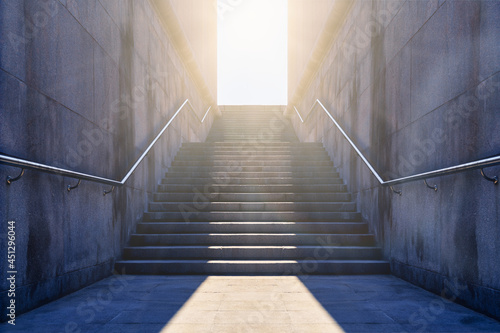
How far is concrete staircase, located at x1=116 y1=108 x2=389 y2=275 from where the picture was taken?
4.94m

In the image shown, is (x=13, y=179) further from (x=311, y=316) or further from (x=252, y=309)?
(x=311, y=316)

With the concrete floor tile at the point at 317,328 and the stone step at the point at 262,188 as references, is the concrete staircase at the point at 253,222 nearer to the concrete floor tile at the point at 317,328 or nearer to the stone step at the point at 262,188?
the stone step at the point at 262,188

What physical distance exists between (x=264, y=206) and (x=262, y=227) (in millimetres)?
634

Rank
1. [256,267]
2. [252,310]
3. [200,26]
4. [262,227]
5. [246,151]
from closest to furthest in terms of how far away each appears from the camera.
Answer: [252,310]
[256,267]
[262,227]
[246,151]
[200,26]

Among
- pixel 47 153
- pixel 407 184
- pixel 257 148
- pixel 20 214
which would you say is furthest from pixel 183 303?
pixel 257 148

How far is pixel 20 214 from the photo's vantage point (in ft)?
9.87

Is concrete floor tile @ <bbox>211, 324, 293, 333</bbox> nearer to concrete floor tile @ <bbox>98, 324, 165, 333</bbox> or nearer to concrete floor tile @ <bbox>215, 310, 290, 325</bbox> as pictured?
concrete floor tile @ <bbox>215, 310, 290, 325</bbox>

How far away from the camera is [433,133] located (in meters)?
3.87

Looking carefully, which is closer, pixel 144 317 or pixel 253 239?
pixel 144 317

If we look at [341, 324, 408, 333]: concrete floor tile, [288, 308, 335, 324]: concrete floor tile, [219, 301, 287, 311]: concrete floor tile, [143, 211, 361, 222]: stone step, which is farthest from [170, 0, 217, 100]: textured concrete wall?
[341, 324, 408, 333]: concrete floor tile

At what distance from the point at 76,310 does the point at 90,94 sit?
2234 mm

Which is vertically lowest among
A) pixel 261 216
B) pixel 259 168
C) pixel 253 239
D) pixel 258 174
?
pixel 253 239

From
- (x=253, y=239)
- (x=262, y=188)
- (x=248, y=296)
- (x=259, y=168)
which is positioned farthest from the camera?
(x=259, y=168)

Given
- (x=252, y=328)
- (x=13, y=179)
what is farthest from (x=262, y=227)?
(x=13, y=179)
